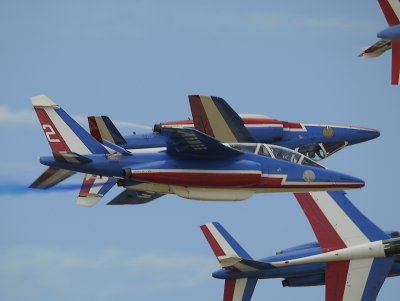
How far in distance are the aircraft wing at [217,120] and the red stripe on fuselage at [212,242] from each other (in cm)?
497

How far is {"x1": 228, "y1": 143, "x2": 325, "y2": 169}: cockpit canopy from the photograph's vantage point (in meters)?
68.7

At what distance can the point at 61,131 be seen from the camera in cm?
6731

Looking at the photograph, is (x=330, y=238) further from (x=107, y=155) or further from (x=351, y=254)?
(x=107, y=155)

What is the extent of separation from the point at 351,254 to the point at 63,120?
15891 millimetres

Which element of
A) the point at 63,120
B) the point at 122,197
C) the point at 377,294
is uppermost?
the point at 63,120

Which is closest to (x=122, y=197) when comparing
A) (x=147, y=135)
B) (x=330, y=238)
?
(x=147, y=135)

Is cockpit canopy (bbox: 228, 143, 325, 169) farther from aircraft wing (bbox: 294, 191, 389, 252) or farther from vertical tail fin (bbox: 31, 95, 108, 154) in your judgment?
aircraft wing (bbox: 294, 191, 389, 252)

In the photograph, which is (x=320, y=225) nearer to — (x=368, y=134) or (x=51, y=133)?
(x=368, y=134)

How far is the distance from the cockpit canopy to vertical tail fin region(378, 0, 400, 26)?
1118 centimetres

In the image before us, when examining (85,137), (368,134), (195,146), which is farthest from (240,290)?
(368,134)

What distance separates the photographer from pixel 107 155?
66250 mm

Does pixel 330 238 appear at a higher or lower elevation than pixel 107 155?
lower

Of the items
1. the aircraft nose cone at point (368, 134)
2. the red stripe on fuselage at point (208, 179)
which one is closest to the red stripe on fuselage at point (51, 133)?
the red stripe on fuselage at point (208, 179)

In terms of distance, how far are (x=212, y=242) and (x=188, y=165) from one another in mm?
10444
